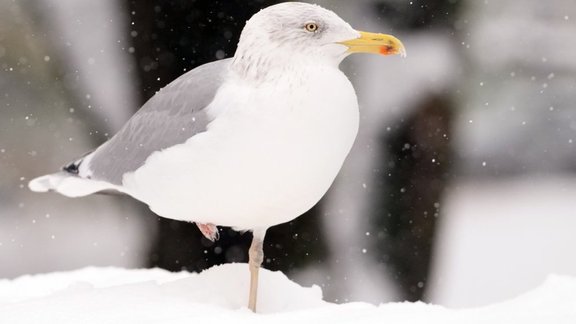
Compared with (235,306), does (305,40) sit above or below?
above

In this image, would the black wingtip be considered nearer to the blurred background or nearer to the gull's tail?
the gull's tail

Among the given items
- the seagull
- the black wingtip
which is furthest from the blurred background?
the seagull

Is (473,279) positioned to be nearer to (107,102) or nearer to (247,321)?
(107,102)

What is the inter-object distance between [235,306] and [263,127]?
848 mm

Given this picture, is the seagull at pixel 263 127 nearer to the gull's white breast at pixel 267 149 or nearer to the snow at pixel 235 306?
the gull's white breast at pixel 267 149

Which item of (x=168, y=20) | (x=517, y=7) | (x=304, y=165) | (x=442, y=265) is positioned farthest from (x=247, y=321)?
(x=517, y=7)

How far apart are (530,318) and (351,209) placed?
3.21 m

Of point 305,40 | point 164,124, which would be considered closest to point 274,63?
point 305,40

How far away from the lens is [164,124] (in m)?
3.84

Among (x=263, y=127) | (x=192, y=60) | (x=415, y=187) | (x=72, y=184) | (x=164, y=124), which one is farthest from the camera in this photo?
(x=415, y=187)

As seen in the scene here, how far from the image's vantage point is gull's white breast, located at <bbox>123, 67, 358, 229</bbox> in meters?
3.44

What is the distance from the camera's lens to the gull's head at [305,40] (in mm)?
3568

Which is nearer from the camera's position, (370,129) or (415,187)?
(415,187)

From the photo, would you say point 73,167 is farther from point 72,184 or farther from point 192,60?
point 192,60
